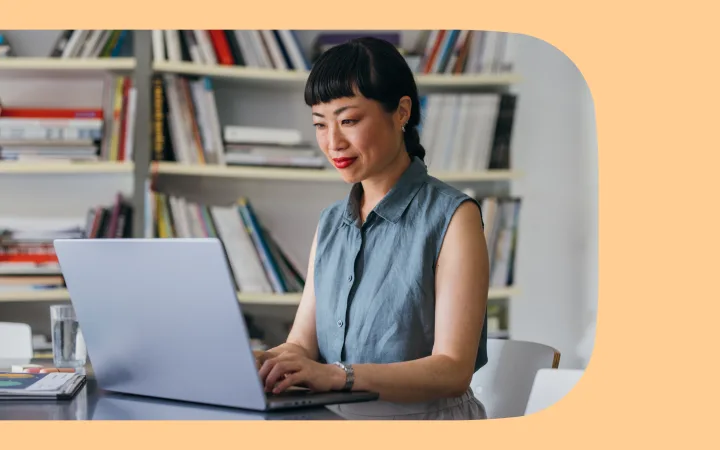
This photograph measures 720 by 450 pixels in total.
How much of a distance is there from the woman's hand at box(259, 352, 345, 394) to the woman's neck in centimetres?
43

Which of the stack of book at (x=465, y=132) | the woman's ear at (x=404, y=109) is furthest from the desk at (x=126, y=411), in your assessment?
the stack of book at (x=465, y=132)

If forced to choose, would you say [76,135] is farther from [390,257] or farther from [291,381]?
[291,381]

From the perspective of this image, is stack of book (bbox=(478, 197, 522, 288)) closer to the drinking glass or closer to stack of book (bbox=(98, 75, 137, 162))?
stack of book (bbox=(98, 75, 137, 162))

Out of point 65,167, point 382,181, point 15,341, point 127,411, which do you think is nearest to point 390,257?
point 382,181

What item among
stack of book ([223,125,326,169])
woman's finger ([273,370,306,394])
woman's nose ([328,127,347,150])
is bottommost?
woman's finger ([273,370,306,394])

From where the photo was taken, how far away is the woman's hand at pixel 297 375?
1.21 metres

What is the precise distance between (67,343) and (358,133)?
0.66 m

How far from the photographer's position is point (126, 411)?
4.00 ft

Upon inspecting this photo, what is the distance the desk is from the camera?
116cm

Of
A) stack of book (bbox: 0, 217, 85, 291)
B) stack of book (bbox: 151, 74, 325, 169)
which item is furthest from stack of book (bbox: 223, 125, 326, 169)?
stack of book (bbox: 0, 217, 85, 291)

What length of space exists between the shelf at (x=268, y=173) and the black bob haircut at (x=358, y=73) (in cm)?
A: 142

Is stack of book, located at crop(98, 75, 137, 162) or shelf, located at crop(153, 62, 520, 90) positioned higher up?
shelf, located at crop(153, 62, 520, 90)

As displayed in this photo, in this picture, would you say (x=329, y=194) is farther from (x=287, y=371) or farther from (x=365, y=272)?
(x=287, y=371)

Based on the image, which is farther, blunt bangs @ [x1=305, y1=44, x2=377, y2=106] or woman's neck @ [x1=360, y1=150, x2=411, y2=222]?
woman's neck @ [x1=360, y1=150, x2=411, y2=222]
